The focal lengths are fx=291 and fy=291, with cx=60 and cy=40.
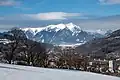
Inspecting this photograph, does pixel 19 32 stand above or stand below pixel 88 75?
above

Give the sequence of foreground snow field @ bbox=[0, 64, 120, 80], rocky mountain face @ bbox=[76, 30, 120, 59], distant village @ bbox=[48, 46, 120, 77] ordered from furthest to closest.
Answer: rocky mountain face @ bbox=[76, 30, 120, 59], distant village @ bbox=[48, 46, 120, 77], foreground snow field @ bbox=[0, 64, 120, 80]

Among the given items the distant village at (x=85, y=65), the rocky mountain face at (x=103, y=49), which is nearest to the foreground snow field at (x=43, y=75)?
the distant village at (x=85, y=65)

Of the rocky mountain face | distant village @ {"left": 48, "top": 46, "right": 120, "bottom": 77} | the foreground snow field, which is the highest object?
the rocky mountain face

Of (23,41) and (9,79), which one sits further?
(23,41)

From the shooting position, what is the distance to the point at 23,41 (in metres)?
18.2

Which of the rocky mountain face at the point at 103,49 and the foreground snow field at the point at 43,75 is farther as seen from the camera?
the rocky mountain face at the point at 103,49

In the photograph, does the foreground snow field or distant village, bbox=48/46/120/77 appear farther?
distant village, bbox=48/46/120/77

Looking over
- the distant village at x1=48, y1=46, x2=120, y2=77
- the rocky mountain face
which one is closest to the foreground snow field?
the distant village at x1=48, y1=46, x2=120, y2=77

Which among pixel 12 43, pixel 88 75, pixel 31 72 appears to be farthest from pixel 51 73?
pixel 12 43

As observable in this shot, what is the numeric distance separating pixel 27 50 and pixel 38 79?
15.2 meters

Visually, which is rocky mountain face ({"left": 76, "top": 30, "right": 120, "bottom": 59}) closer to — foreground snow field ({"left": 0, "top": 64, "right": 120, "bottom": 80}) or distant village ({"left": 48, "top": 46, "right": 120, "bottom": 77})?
distant village ({"left": 48, "top": 46, "right": 120, "bottom": 77})

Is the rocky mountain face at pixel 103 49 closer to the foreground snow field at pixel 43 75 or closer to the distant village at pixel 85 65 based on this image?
the distant village at pixel 85 65

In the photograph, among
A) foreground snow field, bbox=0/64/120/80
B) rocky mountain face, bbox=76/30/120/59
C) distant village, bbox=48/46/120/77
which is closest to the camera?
foreground snow field, bbox=0/64/120/80

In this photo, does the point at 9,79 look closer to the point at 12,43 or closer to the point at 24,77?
the point at 24,77
